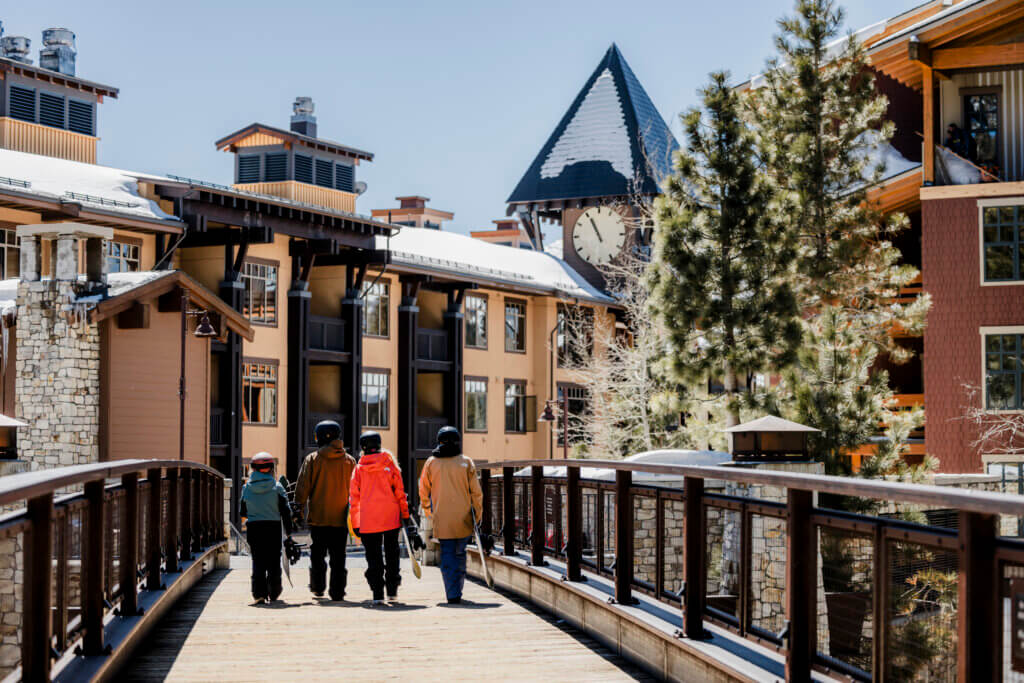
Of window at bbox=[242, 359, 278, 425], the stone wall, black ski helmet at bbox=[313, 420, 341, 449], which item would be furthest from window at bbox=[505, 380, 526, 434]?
black ski helmet at bbox=[313, 420, 341, 449]

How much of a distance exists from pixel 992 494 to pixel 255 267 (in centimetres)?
3892

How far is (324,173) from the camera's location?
49125 millimetres

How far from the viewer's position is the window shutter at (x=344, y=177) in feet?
163

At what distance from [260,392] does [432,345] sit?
30.6ft

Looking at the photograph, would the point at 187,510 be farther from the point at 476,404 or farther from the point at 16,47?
the point at 476,404

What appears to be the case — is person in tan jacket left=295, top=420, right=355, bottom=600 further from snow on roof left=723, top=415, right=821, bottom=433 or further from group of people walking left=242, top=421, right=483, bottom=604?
snow on roof left=723, top=415, right=821, bottom=433

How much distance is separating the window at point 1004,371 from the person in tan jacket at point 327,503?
22.9m

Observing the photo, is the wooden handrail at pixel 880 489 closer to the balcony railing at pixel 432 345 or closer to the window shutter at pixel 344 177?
the balcony railing at pixel 432 345

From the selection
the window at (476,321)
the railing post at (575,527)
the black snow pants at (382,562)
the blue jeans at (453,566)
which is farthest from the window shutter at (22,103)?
the railing post at (575,527)

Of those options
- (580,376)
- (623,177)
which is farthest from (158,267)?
(623,177)

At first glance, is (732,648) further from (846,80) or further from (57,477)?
(846,80)

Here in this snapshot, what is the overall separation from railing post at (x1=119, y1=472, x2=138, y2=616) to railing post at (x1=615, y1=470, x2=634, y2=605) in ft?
10.4

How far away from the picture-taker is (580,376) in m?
54.9

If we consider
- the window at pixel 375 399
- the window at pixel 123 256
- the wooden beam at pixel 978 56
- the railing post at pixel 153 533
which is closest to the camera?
the railing post at pixel 153 533
